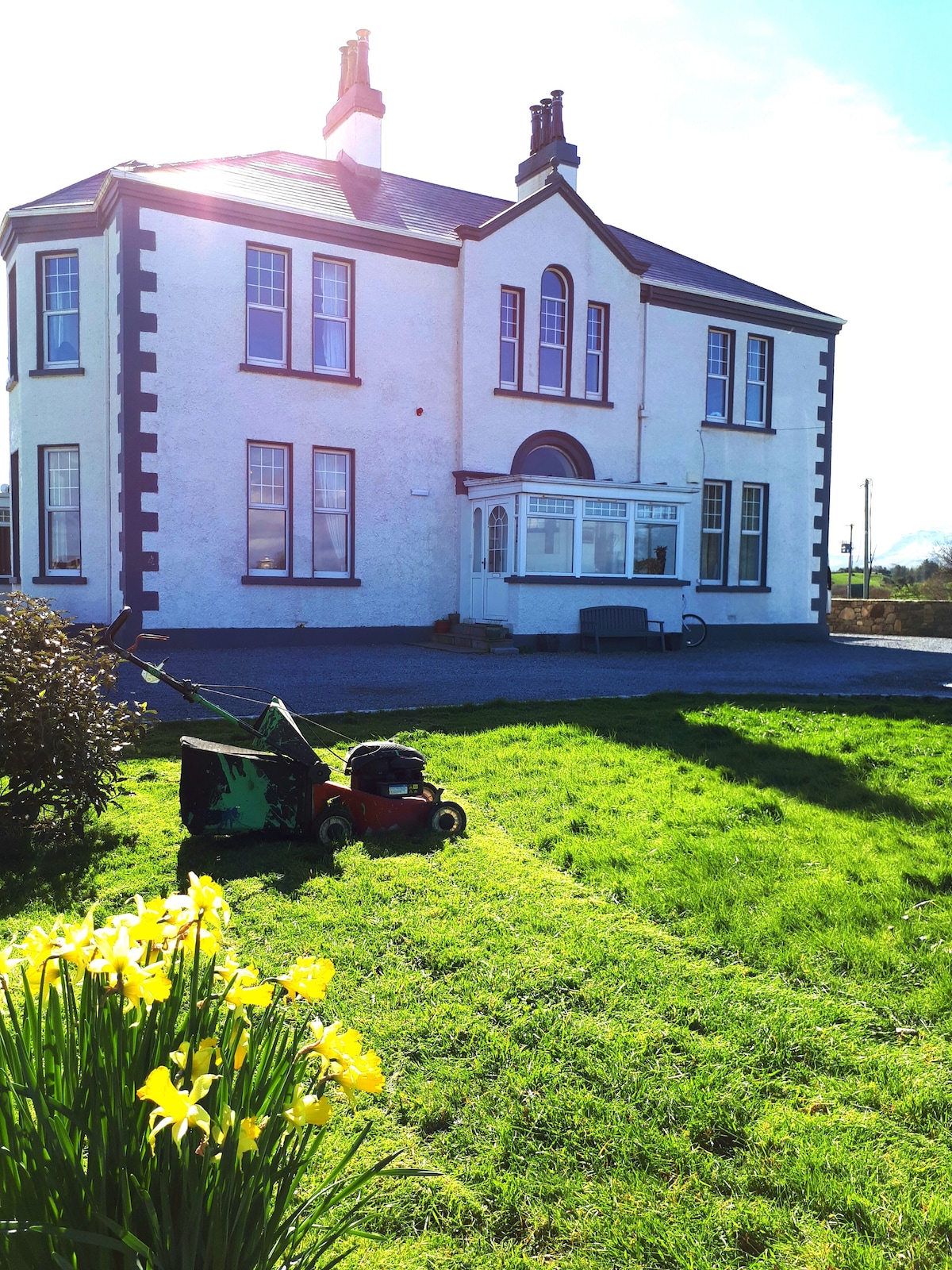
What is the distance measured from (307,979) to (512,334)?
18805 mm

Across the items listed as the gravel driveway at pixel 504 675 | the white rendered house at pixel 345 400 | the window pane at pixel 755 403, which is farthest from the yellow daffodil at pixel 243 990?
the window pane at pixel 755 403

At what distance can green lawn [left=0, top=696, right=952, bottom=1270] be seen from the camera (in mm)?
2307

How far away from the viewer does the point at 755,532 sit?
2291cm

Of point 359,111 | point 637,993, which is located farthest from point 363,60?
point 637,993

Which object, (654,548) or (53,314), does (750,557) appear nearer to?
(654,548)

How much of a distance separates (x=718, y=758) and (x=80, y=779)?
15.0 ft

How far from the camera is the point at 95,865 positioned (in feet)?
15.8

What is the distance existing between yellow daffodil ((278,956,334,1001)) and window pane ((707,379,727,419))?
22060 mm

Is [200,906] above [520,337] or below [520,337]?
below

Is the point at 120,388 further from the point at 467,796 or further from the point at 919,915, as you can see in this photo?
the point at 919,915

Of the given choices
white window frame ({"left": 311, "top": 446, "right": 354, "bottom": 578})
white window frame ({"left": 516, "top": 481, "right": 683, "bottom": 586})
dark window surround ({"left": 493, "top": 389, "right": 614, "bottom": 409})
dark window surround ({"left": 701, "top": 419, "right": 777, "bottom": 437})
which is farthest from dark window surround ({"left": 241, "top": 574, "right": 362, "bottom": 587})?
dark window surround ({"left": 701, "top": 419, "right": 777, "bottom": 437})

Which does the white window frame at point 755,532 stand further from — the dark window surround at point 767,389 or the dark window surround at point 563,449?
the dark window surround at point 563,449

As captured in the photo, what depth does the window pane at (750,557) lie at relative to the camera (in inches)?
897

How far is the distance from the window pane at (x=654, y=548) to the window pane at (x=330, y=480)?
606 centimetres
